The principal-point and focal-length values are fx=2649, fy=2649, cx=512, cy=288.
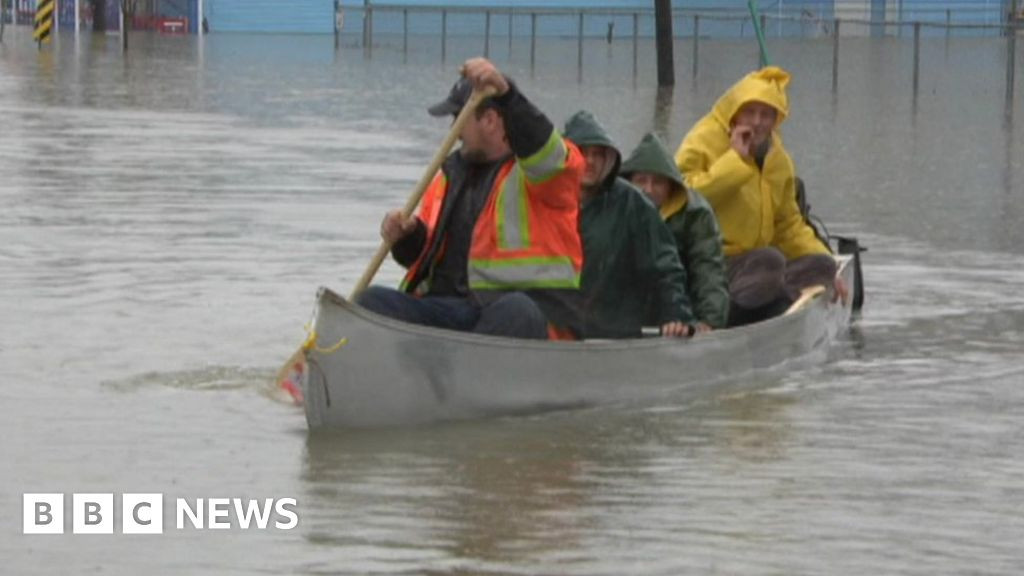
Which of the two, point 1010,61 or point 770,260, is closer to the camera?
point 770,260

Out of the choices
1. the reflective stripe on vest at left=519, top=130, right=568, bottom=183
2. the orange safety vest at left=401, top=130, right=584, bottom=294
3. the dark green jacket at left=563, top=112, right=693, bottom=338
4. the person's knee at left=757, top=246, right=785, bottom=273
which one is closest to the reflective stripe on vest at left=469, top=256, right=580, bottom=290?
the orange safety vest at left=401, top=130, right=584, bottom=294

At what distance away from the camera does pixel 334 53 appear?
180ft

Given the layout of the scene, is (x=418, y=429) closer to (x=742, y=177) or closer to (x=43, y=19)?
(x=742, y=177)

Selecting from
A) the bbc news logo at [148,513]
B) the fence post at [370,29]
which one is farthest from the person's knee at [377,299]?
the fence post at [370,29]

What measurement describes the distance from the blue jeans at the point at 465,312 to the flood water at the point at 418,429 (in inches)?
14.3

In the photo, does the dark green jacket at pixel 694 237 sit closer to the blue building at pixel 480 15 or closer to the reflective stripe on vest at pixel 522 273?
the reflective stripe on vest at pixel 522 273

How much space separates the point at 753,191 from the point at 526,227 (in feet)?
8.94

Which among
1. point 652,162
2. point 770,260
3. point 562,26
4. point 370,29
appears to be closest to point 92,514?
point 652,162

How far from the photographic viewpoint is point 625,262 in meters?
10.8

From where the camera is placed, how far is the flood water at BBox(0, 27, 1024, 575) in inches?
306

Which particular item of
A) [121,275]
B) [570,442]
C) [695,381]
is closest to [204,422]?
[570,442]

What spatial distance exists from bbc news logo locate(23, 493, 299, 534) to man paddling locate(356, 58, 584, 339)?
1631 millimetres

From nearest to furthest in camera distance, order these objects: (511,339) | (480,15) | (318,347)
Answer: (318,347) → (511,339) → (480,15)

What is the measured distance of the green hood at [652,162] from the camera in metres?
11.1
